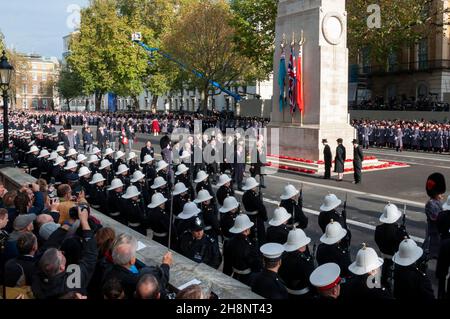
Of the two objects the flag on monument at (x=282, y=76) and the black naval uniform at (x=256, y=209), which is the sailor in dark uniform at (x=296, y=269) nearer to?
the black naval uniform at (x=256, y=209)

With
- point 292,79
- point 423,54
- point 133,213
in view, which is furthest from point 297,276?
point 423,54

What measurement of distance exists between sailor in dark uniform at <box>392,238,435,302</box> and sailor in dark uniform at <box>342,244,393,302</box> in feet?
1.11

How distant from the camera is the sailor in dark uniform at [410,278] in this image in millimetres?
4723

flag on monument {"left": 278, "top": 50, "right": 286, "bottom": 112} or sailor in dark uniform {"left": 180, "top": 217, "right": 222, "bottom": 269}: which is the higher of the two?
flag on monument {"left": 278, "top": 50, "right": 286, "bottom": 112}

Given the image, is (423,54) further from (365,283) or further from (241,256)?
(365,283)

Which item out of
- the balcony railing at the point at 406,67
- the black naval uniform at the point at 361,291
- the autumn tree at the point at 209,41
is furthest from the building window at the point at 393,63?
the black naval uniform at the point at 361,291

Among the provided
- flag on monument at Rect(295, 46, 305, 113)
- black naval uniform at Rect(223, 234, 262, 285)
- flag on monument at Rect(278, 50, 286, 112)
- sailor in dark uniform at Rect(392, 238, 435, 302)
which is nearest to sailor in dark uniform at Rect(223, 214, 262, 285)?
black naval uniform at Rect(223, 234, 262, 285)

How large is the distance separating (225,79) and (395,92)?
17.4 metres

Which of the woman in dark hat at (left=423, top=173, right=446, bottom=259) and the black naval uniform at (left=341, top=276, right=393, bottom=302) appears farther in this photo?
the woman in dark hat at (left=423, top=173, right=446, bottom=259)

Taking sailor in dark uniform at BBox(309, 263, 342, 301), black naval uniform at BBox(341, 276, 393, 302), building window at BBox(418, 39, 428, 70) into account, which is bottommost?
black naval uniform at BBox(341, 276, 393, 302)

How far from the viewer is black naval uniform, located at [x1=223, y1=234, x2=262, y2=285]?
591 cm

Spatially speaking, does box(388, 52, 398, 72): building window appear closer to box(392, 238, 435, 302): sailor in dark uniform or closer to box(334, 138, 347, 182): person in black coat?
box(334, 138, 347, 182): person in black coat

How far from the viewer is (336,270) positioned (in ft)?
13.8

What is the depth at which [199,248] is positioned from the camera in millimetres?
6238
